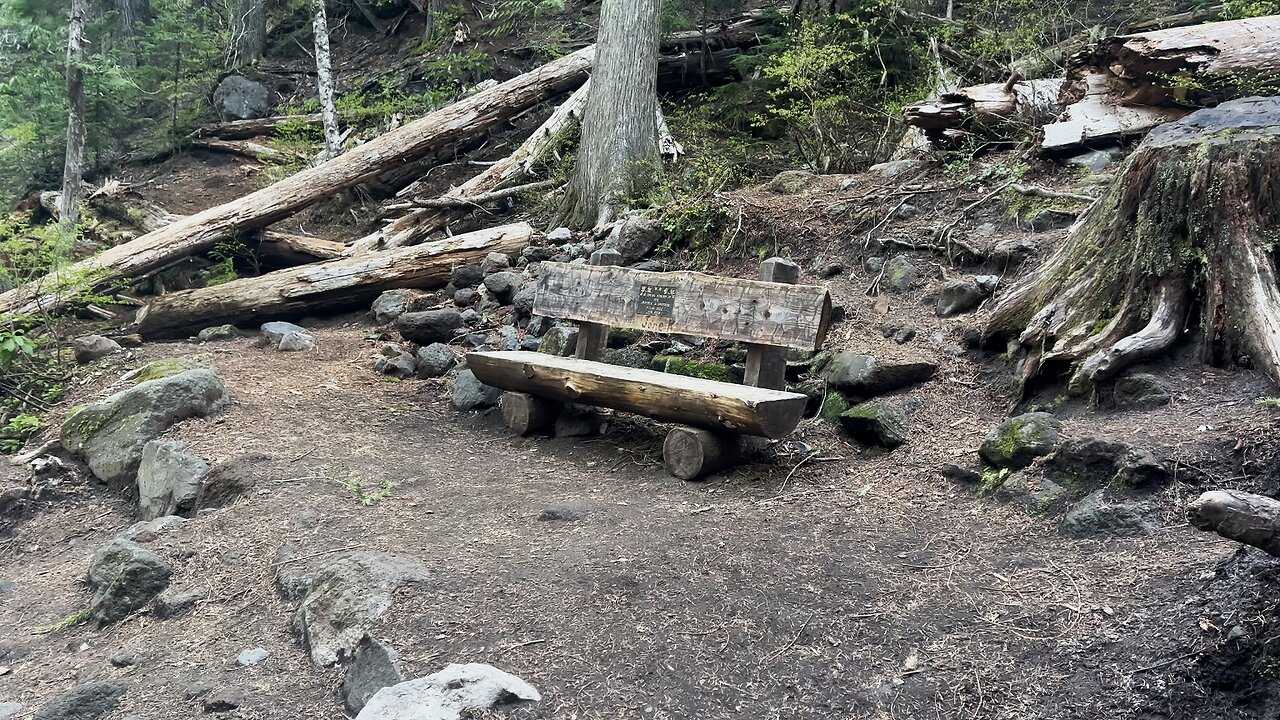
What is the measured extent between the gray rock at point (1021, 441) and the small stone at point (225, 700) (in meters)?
3.62

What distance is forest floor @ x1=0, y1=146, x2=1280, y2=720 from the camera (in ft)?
9.82

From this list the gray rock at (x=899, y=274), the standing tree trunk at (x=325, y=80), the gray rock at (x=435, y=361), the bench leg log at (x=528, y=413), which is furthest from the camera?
the standing tree trunk at (x=325, y=80)

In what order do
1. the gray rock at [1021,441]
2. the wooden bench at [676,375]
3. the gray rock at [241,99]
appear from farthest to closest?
the gray rock at [241,99] → the wooden bench at [676,375] → the gray rock at [1021,441]

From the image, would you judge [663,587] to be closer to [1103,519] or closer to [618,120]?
[1103,519]

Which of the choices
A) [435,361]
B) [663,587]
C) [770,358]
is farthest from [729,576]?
[435,361]

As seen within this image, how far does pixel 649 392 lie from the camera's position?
18.0 ft

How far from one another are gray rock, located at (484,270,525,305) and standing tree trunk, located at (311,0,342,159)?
5.15 m

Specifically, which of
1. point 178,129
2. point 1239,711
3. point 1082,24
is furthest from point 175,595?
point 178,129

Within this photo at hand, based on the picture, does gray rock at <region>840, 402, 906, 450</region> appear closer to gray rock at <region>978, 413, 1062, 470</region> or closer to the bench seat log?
the bench seat log

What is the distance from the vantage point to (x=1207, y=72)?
6438 mm

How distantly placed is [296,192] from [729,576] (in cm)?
925

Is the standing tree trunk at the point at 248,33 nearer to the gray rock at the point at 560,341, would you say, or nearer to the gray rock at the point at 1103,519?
the gray rock at the point at 560,341

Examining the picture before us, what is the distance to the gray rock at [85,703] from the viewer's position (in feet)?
12.1

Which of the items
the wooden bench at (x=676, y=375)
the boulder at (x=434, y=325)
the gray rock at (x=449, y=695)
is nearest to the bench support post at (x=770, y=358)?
the wooden bench at (x=676, y=375)
